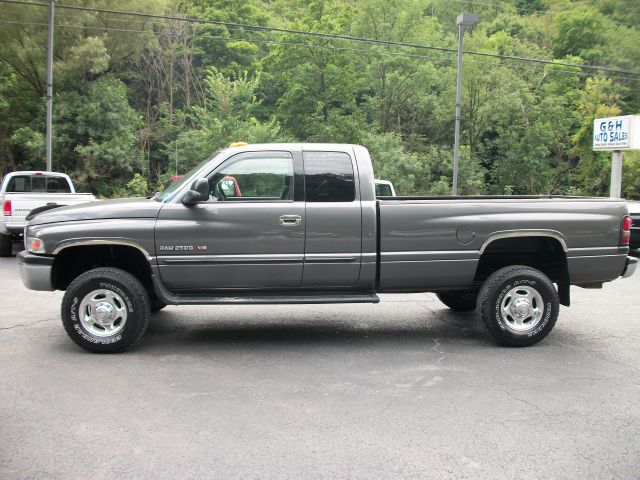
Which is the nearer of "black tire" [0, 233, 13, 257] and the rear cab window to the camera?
"black tire" [0, 233, 13, 257]

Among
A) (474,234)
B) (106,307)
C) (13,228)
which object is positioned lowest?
(106,307)

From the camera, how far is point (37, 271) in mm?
6051

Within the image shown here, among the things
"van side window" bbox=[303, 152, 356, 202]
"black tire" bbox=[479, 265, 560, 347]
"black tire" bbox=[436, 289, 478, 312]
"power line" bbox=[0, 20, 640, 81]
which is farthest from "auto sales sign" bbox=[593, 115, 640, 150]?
"van side window" bbox=[303, 152, 356, 202]

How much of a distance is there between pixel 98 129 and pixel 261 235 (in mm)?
27224

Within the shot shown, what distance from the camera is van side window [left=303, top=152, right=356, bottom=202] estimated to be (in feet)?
20.9

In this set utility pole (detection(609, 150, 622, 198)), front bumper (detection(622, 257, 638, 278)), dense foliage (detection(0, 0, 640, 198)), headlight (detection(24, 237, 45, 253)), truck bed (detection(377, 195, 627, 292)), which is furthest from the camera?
dense foliage (detection(0, 0, 640, 198))

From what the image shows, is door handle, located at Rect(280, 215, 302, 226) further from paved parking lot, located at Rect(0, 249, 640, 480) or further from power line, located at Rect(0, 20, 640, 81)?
power line, located at Rect(0, 20, 640, 81)

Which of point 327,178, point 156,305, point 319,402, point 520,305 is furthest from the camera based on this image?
point 156,305

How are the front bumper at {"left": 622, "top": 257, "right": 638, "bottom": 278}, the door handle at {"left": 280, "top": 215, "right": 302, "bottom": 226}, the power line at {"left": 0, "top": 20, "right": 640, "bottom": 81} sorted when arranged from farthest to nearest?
the power line at {"left": 0, "top": 20, "right": 640, "bottom": 81} < the front bumper at {"left": 622, "top": 257, "right": 638, "bottom": 278} < the door handle at {"left": 280, "top": 215, "right": 302, "bottom": 226}

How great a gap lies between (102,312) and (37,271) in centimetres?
75

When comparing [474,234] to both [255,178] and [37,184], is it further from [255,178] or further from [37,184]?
[37,184]

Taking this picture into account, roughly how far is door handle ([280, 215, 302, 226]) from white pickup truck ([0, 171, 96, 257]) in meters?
6.55

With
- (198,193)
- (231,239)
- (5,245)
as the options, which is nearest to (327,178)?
(231,239)

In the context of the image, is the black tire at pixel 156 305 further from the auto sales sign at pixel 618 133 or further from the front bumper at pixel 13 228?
the auto sales sign at pixel 618 133
